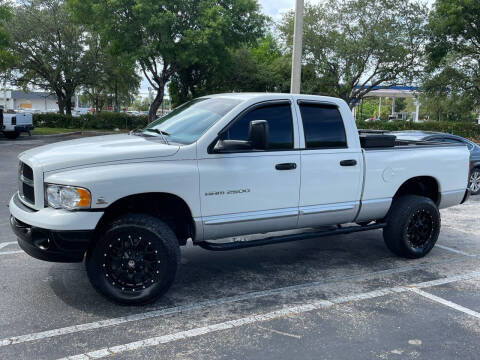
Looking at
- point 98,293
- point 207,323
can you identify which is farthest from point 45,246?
point 207,323

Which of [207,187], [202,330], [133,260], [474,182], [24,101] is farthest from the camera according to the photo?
[24,101]

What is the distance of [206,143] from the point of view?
4.54 m

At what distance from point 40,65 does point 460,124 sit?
29.6 meters

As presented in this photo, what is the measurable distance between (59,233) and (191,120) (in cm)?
181

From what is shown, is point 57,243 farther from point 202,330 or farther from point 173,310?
point 202,330

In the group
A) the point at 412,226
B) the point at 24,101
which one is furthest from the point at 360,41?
the point at 24,101

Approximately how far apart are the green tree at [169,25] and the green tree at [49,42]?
6262 mm

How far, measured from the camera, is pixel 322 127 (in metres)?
5.32

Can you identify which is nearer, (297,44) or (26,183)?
(26,183)

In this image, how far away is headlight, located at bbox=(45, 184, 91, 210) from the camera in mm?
4020

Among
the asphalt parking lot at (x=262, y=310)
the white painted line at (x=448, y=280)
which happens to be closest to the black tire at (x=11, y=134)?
the asphalt parking lot at (x=262, y=310)

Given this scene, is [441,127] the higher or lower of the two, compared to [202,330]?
higher

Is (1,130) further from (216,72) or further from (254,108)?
(254,108)

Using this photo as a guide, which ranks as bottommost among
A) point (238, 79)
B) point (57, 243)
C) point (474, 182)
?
point (474, 182)
